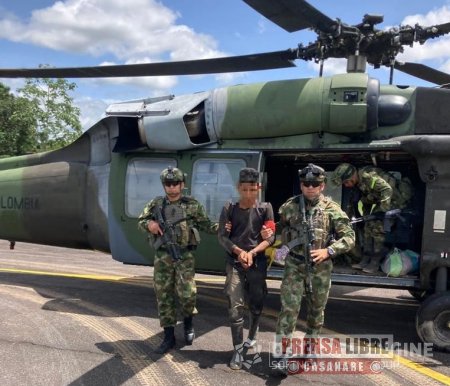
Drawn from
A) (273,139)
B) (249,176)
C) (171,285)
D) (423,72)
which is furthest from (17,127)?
(249,176)

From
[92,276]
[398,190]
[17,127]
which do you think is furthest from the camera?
[17,127]

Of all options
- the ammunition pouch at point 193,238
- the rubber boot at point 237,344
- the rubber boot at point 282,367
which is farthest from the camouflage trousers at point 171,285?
the rubber boot at point 282,367

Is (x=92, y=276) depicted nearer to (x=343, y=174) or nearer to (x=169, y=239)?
(x=169, y=239)

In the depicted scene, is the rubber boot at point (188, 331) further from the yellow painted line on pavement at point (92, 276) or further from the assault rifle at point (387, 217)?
the yellow painted line on pavement at point (92, 276)

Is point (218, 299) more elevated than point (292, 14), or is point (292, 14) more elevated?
point (292, 14)

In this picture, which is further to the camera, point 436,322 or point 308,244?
point 436,322

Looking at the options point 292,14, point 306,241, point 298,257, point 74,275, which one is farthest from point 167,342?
point 74,275

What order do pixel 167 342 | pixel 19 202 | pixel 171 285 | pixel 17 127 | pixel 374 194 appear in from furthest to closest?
pixel 17 127 < pixel 19 202 < pixel 374 194 < pixel 171 285 < pixel 167 342

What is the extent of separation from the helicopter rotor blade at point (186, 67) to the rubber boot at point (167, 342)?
3.38 metres

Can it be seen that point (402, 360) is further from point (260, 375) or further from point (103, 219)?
point (103, 219)

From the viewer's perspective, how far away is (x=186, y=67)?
6.16 m

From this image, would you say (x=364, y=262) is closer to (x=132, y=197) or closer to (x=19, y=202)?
(x=132, y=197)

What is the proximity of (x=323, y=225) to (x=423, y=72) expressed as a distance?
3929 mm

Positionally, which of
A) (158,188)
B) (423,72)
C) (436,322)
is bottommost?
(436,322)
